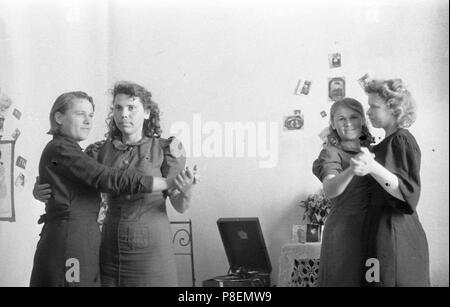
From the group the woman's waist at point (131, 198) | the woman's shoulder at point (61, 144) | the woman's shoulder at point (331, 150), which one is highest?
the woman's shoulder at point (61, 144)

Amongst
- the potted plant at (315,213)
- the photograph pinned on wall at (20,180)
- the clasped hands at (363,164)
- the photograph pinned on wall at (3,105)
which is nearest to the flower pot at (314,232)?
the potted plant at (315,213)

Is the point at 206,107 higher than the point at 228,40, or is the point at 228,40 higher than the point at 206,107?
the point at 228,40

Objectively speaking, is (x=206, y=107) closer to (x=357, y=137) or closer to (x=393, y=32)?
(x=357, y=137)

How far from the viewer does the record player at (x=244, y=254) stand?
98.4 inches

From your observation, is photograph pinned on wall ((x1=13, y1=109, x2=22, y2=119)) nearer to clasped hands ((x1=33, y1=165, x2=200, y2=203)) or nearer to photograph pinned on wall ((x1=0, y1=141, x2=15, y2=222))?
photograph pinned on wall ((x1=0, y1=141, x2=15, y2=222))

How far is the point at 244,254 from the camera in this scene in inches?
99.6

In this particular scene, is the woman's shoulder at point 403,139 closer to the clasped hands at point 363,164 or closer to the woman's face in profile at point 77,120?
the clasped hands at point 363,164

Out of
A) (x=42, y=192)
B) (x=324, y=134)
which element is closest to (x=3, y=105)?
(x=42, y=192)

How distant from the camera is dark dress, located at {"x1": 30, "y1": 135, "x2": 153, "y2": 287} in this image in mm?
2479

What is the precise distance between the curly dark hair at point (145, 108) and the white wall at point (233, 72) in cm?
3

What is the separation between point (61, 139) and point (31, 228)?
370 millimetres
